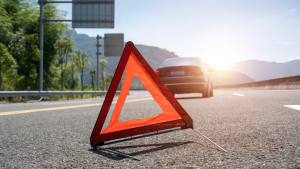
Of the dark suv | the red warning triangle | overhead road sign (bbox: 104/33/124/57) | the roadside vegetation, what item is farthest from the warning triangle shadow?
overhead road sign (bbox: 104/33/124/57)

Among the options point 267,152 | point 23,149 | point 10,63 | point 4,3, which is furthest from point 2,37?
point 267,152

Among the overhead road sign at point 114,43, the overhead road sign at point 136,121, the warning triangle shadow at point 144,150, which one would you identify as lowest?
the warning triangle shadow at point 144,150

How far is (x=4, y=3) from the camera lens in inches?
1173

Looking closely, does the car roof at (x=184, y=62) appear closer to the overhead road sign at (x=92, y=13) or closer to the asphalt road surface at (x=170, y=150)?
the asphalt road surface at (x=170, y=150)

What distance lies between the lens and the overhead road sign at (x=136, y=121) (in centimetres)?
237

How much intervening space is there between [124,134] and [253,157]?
3.86 feet

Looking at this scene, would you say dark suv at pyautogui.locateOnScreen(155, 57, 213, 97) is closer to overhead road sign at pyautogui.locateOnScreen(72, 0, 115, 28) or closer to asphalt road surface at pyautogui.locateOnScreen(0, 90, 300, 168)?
asphalt road surface at pyautogui.locateOnScreen(0, 90, 300, 168)

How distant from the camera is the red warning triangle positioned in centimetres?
237

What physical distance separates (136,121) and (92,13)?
15663 millimetres

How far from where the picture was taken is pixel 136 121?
2734 millimetres

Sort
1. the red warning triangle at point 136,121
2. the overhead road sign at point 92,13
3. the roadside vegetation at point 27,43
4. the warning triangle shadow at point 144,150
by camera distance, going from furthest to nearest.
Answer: the roadside vegetation at point 27,43, the overhead road sign at point 92,13, the red warning triangle at point 136,121, the warning triangle shadow at point 144,150

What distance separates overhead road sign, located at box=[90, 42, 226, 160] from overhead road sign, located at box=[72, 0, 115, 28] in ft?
50.8

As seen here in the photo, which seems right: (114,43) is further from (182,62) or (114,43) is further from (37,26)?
(182,62)

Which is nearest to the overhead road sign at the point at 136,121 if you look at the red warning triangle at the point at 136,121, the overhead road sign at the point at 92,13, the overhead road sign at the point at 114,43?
the red warning triangle at the point at 136,121
